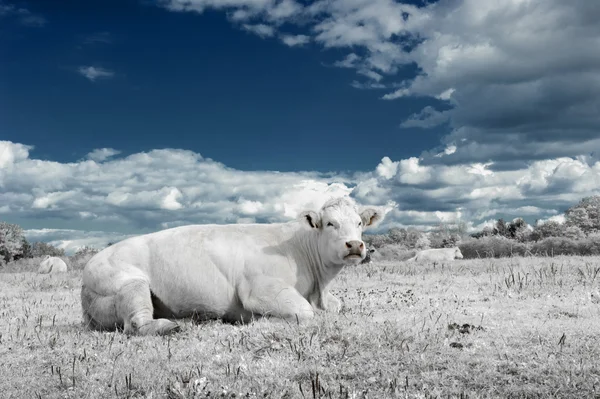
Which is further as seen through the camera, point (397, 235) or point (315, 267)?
point (397, 235)

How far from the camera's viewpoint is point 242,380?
648cm

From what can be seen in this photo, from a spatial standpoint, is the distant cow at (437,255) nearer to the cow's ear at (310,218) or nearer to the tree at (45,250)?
the cow's ear at (310,218)

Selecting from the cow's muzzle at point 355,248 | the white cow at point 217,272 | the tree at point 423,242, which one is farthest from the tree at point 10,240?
the cow's muzzle at point 355,248

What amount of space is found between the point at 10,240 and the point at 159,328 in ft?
165

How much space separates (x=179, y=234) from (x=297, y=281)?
92.5 inches

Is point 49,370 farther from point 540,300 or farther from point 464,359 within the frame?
point 540,300

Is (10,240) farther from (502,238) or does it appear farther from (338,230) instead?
(338,230)

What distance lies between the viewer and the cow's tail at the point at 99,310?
10336mm

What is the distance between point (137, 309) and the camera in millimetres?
9922

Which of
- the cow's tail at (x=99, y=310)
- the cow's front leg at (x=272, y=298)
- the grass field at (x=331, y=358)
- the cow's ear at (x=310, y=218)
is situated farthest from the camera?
the cow's ear at (x=310, y=218)

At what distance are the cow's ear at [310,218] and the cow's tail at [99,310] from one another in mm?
3596

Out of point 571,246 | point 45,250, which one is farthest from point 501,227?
point 45,250

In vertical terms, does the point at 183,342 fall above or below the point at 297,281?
below

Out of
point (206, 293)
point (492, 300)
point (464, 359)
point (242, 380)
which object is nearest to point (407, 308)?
point (492, 300)
